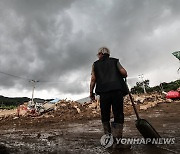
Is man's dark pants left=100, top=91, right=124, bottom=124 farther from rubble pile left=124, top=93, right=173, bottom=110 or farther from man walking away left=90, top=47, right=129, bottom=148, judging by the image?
rubble pile left=124, top=93, right=173, bottom=110

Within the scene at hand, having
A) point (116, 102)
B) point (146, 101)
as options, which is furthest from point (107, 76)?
point (146, 101)

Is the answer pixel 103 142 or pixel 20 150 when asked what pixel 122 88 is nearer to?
pixel 103 142

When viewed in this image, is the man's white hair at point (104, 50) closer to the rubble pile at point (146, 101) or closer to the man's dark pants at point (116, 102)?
the man's dark pants at point (116, 102)

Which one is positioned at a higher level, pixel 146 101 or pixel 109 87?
pixel 146 101

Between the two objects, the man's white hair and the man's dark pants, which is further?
the man's white hair

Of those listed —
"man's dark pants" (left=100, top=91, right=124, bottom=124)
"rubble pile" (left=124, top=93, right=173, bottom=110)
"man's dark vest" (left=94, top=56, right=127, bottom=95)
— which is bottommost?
"man's dark pants" (left=100, top=91, right=124, bottom=124)

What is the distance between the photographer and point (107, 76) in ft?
14.2

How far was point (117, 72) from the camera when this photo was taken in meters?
4.34

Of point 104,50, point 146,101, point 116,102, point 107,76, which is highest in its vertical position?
point 146,101

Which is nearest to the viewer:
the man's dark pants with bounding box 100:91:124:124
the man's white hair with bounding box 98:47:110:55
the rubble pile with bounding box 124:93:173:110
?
the man's dark pants with bounding box 100:91:124:124

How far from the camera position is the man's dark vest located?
4.22 metres

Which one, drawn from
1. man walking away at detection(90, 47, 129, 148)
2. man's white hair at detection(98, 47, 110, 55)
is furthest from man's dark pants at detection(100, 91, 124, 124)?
man's white hair at detection(98, 47, 110, 55)

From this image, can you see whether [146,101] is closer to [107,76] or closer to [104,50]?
[104,50]

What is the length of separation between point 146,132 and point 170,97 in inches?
503
